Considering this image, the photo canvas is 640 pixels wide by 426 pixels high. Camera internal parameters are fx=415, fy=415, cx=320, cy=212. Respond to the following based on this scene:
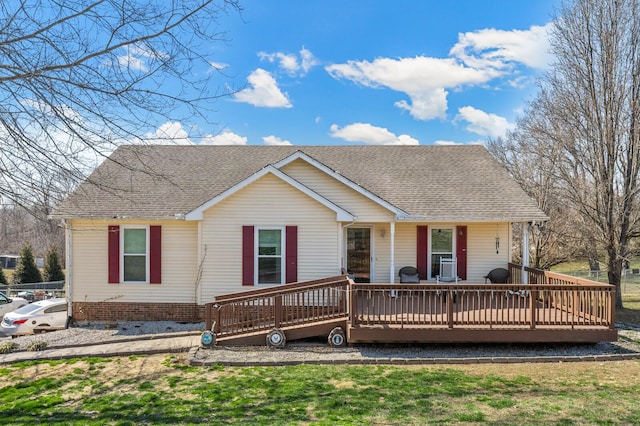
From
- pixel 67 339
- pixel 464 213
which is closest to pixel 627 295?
pixel 464 213

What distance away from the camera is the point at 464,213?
40.5 ft

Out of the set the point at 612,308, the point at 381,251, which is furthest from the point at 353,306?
the point at 612,308

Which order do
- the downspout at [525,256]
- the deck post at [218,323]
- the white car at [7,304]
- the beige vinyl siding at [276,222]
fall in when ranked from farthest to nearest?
the white car at [7,304]
the downspout at [525,256]
the beige vinyl siding at [276,222]
the deck post at [218,323]

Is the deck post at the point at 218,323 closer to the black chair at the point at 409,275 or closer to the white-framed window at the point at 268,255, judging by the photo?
the white-framed window at the point at 268,255

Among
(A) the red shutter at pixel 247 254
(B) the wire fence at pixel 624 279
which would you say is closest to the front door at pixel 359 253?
(A) the red shutter at pixel 247 254

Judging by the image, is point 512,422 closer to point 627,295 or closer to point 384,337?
point 384,337

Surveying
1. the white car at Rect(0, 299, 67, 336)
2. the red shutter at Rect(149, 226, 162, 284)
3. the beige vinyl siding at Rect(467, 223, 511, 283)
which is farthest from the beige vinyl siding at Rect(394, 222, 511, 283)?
the white car at Rect(0, 299, 67, 336)

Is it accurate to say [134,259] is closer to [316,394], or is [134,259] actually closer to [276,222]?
[276,222]

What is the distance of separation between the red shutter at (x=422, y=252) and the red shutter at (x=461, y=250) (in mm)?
950

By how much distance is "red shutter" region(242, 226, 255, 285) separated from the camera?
11469 millimetres

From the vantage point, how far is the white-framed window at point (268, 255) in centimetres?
1154

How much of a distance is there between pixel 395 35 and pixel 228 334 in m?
12.9

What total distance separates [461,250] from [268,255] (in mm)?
5944

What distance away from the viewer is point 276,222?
1146 centimetres
